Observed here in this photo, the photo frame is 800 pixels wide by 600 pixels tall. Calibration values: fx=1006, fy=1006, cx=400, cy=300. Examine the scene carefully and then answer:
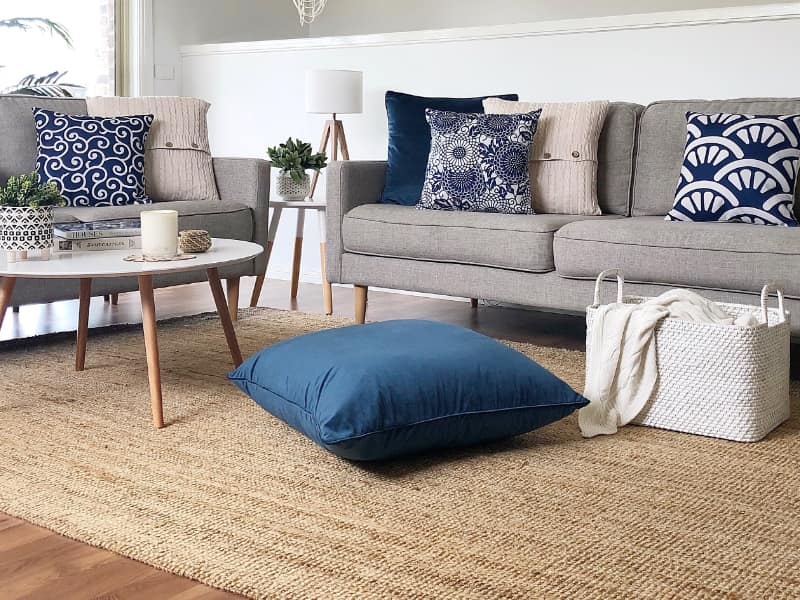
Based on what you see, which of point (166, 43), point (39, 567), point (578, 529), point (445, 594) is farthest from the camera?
point (166, 43)

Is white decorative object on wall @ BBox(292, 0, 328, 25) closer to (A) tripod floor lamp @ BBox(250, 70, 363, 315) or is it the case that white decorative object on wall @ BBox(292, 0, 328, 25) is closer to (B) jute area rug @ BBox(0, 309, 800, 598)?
(A) tripod floor lamp @ BBox(250, 70, 363, 315)

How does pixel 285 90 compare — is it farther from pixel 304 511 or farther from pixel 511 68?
pixel 304 511

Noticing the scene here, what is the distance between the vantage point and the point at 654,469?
7.27ft

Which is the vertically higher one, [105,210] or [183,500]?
[105,210]

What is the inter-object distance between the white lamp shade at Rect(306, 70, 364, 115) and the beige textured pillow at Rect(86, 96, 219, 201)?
0.75m

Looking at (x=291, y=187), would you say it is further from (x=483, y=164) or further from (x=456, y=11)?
(x=456, y=11)

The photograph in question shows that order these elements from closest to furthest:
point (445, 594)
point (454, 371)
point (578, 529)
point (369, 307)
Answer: point (445, 594), point (578, 529), point (454, 371), point (369, 307)

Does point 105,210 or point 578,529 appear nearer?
point 578,529

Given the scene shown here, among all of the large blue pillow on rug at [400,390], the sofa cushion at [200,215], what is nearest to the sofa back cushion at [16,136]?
the sofa cushion at [200,215]

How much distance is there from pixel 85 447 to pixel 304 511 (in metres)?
0.66

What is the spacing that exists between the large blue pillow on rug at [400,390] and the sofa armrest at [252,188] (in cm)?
169

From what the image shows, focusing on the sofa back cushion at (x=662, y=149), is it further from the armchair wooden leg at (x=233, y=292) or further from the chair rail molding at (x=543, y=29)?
the armchair wooden leg at (x=233, y=292)

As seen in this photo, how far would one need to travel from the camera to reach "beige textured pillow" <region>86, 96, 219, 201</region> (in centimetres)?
404

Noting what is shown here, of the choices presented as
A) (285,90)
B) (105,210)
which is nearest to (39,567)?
(105,210)
